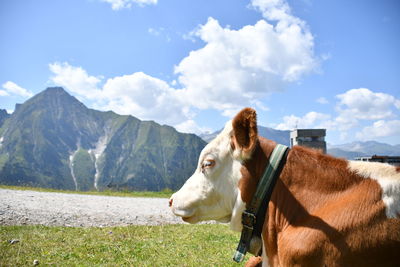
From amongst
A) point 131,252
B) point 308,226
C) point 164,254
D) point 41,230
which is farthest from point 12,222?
point 308,226

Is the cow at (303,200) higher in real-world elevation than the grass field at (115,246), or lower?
higher

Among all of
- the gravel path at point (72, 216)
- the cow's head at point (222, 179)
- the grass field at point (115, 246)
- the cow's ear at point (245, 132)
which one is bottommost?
the gravel path at point (72, 216)

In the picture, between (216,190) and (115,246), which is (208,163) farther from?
(115,246)

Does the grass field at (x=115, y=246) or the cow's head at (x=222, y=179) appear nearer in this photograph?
the cow's head at (x=222, y=179)

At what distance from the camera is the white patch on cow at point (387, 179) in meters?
2.11

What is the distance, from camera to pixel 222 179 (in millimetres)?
2789

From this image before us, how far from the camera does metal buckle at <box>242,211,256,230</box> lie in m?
2.55

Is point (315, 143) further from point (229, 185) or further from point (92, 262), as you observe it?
point (229, 185)

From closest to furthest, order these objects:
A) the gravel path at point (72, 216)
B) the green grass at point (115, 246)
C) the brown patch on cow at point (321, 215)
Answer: the brown patch on cow at point (321, 215) < the green grass at point (115, 246) < the gravel path at point (72, 216)

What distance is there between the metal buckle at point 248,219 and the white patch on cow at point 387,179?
894 mm

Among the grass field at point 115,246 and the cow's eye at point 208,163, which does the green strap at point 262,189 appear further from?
the grass field at point 115,246

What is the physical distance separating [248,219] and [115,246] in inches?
212

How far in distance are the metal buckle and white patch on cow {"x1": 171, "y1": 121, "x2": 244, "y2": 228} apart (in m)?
0.08

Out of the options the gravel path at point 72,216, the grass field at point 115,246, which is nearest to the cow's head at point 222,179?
the grass field at point 115,246
